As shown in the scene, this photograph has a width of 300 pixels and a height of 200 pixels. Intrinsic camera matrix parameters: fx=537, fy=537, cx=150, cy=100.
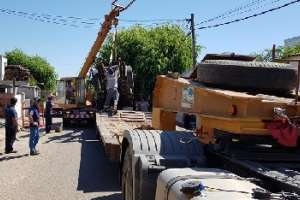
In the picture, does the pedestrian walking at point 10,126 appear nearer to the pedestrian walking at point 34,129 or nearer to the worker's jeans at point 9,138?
the worker's jeans at point 9,138

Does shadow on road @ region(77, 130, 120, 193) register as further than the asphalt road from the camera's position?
Yes

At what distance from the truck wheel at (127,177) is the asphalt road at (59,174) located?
2.21 metres

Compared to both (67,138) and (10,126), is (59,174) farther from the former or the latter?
(67,138)

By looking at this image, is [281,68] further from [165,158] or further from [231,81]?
[165,158]

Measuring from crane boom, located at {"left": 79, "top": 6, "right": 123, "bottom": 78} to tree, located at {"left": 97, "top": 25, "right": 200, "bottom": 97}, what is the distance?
38.1 feet

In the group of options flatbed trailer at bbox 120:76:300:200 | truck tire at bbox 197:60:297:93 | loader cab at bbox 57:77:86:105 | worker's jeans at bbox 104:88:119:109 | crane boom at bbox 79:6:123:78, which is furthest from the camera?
loader cab at bbox 57:77:86:105

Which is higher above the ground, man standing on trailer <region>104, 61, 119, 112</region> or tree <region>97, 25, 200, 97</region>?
tree <region>97, 25, 200, 97</region>

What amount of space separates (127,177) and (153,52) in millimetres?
34285

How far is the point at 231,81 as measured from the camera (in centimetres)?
562

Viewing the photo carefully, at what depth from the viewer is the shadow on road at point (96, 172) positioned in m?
9.89

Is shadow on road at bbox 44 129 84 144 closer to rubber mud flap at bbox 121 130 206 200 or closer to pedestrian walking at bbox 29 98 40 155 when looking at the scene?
pedestrian walking at bbox 29 98 40 155

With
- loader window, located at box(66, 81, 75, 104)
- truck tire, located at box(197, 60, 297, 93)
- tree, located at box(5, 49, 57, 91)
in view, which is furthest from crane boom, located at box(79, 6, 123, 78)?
tree, located at box(5, 49, 57, 91)

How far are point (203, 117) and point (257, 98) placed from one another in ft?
3.04

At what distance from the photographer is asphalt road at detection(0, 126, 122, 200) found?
30.4ft
